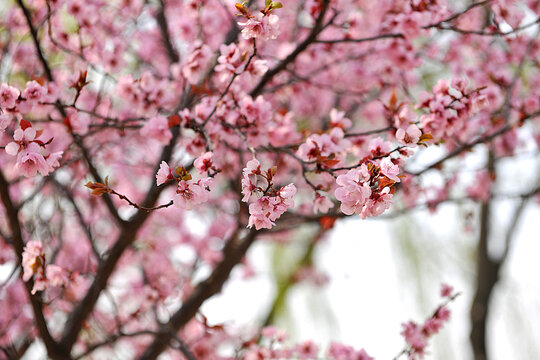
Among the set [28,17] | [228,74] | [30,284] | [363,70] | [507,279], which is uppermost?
[28,17]

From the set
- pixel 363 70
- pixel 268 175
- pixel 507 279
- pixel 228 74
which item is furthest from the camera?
pixel 507 279

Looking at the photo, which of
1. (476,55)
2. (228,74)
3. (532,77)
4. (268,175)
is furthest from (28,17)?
(532,77)

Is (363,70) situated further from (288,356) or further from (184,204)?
(184,204)

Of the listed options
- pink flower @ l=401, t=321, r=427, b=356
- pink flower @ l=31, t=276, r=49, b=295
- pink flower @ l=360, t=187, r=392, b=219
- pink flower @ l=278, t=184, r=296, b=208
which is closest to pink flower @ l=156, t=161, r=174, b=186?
pink flower @ l=278, t=184, r=296, b=208

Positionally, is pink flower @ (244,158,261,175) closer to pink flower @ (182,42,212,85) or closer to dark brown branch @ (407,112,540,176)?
pink flower @ (182,42,212,85)

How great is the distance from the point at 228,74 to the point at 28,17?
1050 millimetres

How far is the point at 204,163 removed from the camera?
6.50 ft

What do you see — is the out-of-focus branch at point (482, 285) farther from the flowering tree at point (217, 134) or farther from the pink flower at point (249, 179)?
the pink flower at point (249, 179)

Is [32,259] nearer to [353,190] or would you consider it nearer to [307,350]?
[353,190]

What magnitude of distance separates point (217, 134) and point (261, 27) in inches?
25.3

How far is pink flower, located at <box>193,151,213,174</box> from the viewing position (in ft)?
6.47

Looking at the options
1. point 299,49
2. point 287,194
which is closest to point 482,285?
point 299,49

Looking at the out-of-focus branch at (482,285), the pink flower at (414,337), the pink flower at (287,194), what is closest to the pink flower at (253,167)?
the pink flower at (287,194)

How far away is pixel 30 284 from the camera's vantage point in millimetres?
2398
